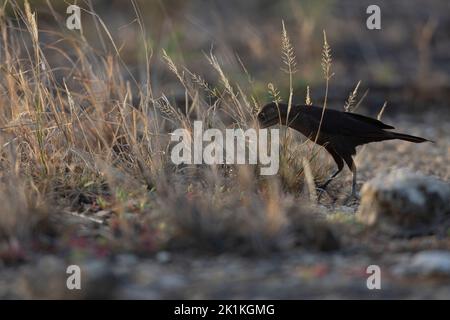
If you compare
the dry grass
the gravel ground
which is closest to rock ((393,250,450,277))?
the gravel ground

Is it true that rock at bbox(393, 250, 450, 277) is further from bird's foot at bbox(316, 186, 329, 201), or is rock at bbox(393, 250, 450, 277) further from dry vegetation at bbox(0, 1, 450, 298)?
bird's foot at bbox(316, 186, 329, 201)

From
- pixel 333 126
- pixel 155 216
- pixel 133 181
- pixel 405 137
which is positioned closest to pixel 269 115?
pixel 333 126

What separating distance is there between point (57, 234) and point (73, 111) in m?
1.32

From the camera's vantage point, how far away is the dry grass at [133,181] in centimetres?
415

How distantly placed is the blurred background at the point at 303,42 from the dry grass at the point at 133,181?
124 inches

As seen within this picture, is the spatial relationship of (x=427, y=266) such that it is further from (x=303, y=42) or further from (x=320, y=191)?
(x=303, y=42)

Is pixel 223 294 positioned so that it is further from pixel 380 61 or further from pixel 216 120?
pixel 380 61

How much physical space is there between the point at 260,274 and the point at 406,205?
979 millimetres

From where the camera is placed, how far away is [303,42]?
10.8 meters

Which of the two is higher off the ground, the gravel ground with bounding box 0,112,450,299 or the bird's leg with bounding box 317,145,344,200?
the bird's leg with bounding box 317,145,344,200

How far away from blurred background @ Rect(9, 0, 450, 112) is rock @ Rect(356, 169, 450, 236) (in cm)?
441

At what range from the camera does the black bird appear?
221 inches

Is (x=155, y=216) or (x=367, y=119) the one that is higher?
(x=367, y=119)
